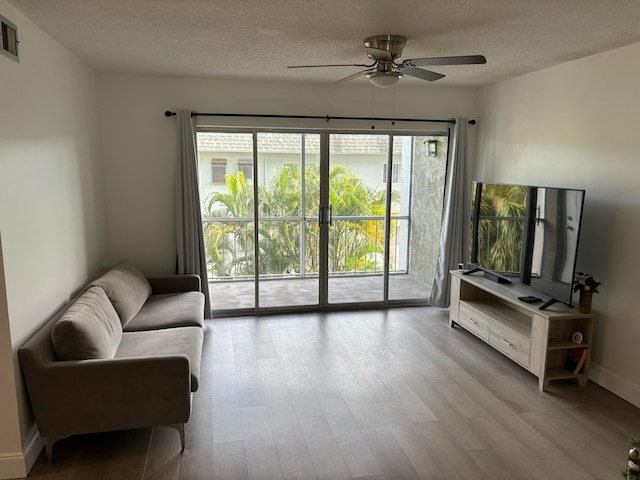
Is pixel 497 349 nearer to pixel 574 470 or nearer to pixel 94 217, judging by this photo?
pixel 574 470

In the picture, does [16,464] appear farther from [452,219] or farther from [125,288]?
[452,219]

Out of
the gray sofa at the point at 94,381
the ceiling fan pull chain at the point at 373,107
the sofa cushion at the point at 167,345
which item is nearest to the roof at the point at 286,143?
the ceiling fan pull chain at the point at 373,107

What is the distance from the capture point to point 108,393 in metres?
2.64

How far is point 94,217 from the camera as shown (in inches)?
167

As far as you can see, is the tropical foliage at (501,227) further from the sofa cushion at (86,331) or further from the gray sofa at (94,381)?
the sofa cushion at (86,331)

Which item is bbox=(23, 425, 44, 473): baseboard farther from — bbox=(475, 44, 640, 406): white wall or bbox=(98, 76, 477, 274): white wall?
bbox=(475, 44, 640, 406): white wall

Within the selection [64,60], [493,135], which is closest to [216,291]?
[64,60]

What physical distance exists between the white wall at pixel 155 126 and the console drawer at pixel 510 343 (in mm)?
2613

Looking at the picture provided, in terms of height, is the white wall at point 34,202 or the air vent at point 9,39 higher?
the air vent at point 9,39

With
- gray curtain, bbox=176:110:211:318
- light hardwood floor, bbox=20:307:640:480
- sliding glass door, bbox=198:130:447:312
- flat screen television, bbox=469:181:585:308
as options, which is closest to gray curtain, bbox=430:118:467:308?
→ sliding glass door, bbox=198:130:447:312

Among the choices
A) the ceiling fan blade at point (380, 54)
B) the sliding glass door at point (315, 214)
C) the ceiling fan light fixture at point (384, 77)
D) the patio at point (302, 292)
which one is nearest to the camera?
the ceiling fan blade at point (380, 54)

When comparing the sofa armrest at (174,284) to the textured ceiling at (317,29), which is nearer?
the textured ceiling at (317,29)

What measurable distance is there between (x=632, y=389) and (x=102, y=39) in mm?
4487

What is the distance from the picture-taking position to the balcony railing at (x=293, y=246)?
520cm
